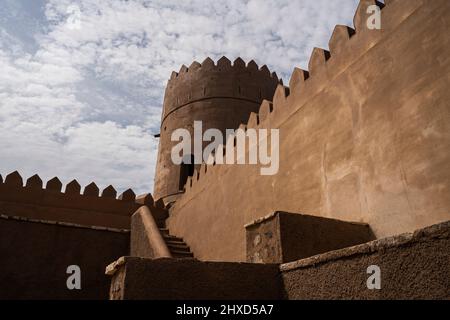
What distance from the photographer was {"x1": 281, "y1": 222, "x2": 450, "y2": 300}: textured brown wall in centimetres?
181

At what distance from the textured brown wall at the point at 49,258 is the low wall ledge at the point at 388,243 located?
4304mm

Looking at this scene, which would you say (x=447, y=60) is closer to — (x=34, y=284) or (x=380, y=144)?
(x=380, y=144)

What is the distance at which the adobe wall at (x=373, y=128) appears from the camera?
3.46 meters

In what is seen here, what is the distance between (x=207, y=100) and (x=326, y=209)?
860cm

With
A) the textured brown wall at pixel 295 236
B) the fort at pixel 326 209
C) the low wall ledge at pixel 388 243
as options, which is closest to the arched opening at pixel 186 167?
the fort at pixel 326 209

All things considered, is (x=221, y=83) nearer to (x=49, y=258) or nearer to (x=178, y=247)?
(x=178, y=247)

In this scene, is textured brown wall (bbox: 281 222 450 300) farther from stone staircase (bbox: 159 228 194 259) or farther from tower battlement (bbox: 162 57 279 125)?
tower battlement (bbox: 162 57 279 125)

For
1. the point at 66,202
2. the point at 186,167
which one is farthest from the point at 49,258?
the point at 186,167

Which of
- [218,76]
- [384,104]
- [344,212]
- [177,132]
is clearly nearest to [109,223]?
[177,132]

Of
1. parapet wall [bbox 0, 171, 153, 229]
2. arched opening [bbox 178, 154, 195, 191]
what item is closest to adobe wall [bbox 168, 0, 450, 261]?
parapet wall [bbox 0, 171, 153, 229]

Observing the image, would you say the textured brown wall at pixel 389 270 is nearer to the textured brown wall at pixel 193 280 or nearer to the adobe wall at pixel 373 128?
the textured brown wall at pixel 193 280

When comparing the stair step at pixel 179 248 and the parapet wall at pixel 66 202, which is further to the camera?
the parapet wall at pixel 66 202

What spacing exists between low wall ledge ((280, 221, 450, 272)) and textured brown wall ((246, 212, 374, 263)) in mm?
660

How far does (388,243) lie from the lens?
6.73ft
